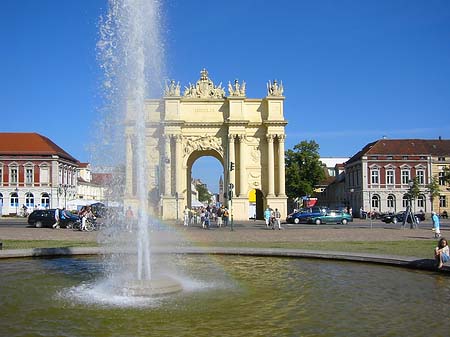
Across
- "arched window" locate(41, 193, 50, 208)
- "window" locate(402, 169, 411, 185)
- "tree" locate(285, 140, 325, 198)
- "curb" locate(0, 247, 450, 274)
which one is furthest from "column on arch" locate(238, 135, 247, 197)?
"curb" locate(0, 247, 450, 274)

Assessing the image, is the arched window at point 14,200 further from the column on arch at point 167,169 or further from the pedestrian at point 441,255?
the pedestrian at point 441,255

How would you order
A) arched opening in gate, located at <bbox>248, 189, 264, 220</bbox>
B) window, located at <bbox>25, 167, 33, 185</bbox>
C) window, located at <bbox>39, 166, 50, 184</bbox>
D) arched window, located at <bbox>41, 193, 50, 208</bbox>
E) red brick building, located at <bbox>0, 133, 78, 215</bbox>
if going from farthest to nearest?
1. arched window, located at <bbox>41, 193, 50, 208</bbox>
2. window, located at <bbox>39, 166, 50, 184</bbox>
3. window, located at <bbox>25, 167, 33, 185</bbox>
4. red brick building, located at <bbox>0, 133, 78, 215</bbox>
5. arched opening in gate, located at <bbox>248, 189, 264, 220</bbox>

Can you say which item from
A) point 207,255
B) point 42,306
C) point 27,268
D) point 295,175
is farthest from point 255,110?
point 42,306

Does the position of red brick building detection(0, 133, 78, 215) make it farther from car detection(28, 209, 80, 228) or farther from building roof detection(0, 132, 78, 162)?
car detection(28, 209, 80, 228)

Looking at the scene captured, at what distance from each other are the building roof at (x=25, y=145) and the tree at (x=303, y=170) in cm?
4128

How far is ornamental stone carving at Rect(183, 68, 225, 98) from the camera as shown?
63.6m

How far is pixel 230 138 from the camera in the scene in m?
61.8

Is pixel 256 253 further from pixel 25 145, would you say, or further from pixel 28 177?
pixel 25 145

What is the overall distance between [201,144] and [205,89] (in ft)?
22.9

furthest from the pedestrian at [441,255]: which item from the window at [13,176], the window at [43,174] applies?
the window at [13,176]

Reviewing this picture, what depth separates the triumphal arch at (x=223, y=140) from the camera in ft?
202

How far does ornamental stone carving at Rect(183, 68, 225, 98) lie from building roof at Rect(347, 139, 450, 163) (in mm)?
35822

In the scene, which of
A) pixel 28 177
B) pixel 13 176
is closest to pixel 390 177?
pixel 28 177

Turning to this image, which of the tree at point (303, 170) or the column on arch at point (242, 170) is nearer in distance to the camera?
the column on arch at point (242, 170)
